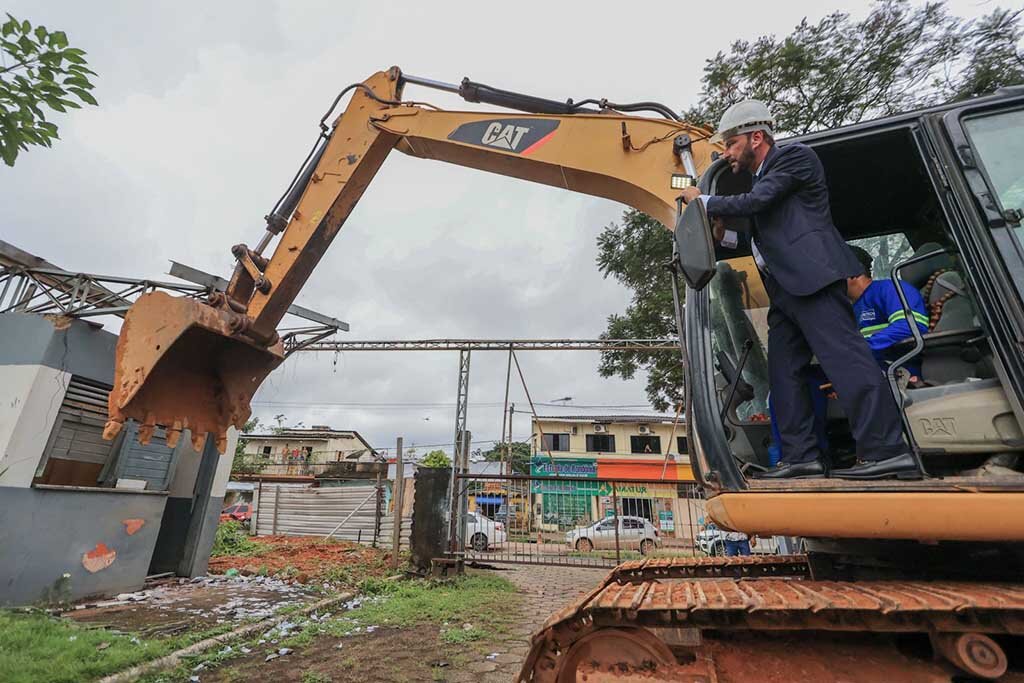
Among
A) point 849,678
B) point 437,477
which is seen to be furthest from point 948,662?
point 437,477

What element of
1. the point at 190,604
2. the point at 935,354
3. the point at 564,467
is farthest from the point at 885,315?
the point at 564,467

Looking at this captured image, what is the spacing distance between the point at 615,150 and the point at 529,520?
7.53 meters

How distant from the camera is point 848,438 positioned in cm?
229

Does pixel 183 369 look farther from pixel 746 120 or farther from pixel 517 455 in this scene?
pixel 517 455

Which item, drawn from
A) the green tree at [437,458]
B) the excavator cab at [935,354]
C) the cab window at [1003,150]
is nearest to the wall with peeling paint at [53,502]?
the excavator cab at [935,354]

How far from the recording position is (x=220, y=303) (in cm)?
357

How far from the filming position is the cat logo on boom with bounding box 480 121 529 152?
141 inches

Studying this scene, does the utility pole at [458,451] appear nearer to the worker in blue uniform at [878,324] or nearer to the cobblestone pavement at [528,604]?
the cobblestone pavement at [528,604]

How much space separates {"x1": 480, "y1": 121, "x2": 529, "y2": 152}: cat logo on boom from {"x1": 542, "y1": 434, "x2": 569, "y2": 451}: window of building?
87.6ft

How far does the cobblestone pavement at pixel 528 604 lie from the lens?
3785 millimetres

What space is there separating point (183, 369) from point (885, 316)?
4.35 meters

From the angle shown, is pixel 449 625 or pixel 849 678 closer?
pixel 849 678

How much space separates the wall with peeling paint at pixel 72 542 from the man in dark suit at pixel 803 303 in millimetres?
7661

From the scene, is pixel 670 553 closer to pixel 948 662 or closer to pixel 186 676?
pixel 186 676
